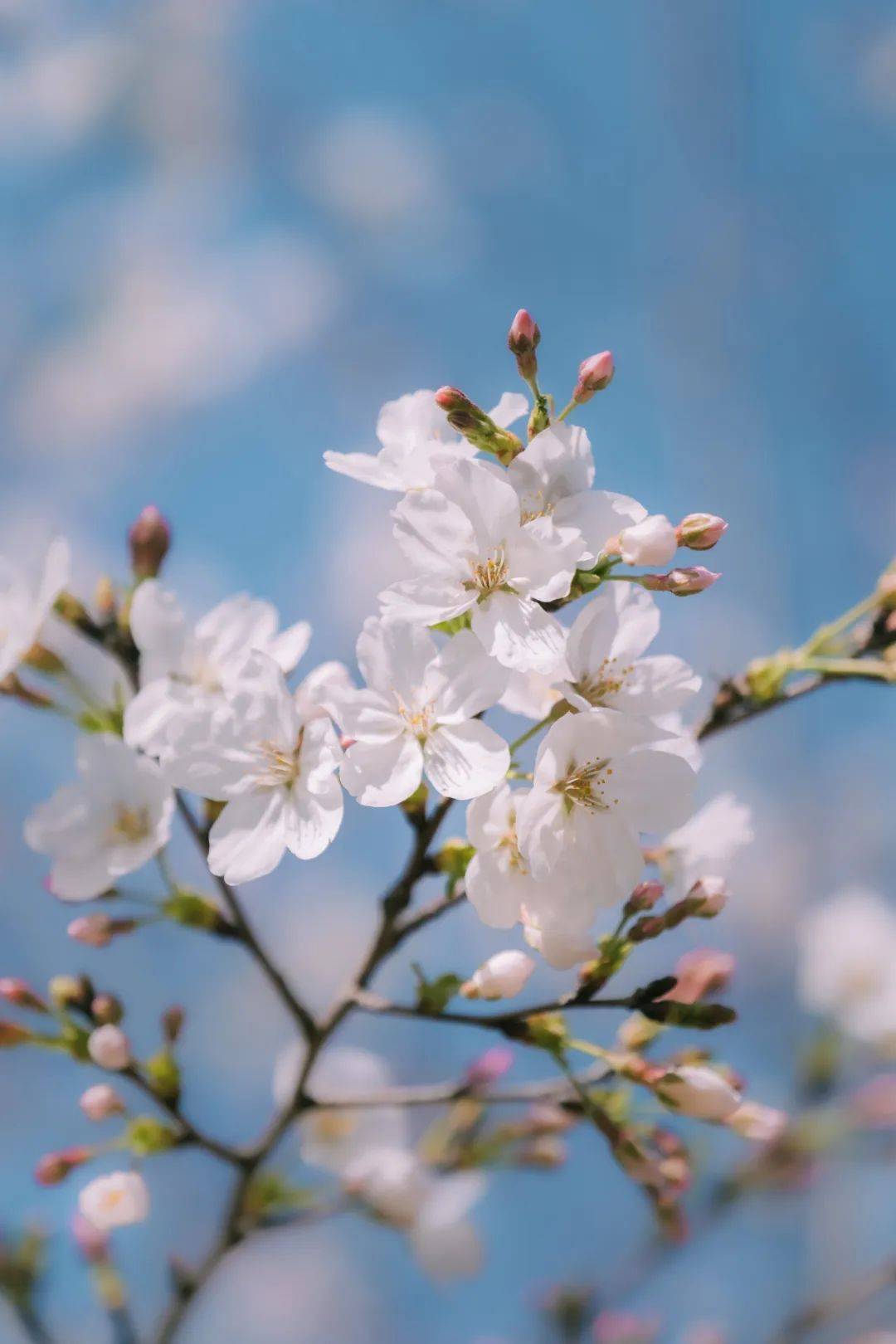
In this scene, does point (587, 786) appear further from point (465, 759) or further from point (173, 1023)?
point (173, 1023)

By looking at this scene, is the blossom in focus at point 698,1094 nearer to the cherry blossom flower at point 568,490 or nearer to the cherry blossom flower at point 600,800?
the cherry blossom flower at point 600,800

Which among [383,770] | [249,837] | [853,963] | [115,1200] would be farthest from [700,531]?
[853,963]

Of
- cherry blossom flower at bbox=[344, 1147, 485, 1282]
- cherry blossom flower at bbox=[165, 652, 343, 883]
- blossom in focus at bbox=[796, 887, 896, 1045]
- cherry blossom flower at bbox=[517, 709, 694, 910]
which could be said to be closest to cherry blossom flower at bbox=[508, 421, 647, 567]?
cherry blossom flower at bbox=[517, 709, 694, 910]

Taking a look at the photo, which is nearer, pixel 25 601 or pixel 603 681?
pixel 603 681

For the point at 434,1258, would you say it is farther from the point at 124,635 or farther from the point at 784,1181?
the point at 124,635

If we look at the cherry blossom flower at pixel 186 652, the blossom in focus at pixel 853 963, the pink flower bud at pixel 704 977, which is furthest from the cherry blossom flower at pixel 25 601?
the blossom in focus at pixel 853 963

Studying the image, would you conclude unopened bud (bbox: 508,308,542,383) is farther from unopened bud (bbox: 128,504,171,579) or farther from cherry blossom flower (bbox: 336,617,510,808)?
unopened bud (bbox: 128,504,171,579)
